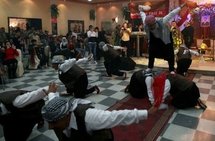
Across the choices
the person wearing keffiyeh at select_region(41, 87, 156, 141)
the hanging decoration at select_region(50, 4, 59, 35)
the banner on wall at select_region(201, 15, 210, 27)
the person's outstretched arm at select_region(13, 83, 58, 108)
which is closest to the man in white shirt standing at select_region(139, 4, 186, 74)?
the person's outstretched arm at select_region(13, 83, 58, 108)

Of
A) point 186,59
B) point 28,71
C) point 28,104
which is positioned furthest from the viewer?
point 28,71

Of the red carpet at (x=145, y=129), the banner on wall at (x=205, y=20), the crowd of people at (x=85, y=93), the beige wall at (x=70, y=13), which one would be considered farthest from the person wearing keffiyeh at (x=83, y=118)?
the beige wall at (x=70, y=13)

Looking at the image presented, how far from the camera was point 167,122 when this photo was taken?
2.98 m

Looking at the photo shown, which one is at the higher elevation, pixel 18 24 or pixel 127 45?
pixel 18 24

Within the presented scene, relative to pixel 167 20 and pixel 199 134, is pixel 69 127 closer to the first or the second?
pixel 199 134

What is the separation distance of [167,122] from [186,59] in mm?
2689

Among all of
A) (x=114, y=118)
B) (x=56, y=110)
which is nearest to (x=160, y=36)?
(x=114, y=118)

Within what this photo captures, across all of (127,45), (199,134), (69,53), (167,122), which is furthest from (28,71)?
(199,134)

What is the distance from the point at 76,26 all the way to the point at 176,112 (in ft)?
39.6

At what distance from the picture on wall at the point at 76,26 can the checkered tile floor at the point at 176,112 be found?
797 cm

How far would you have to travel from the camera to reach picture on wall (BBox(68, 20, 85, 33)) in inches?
548

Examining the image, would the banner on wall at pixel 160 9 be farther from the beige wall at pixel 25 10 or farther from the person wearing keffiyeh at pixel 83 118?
the person wearing keffiyeh at pixel 83 118

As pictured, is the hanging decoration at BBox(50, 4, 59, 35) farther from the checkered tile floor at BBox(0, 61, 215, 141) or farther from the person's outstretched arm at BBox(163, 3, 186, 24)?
the person's outstretched arm at BBox(163, 3, 186, 24)

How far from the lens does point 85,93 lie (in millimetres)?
4195
